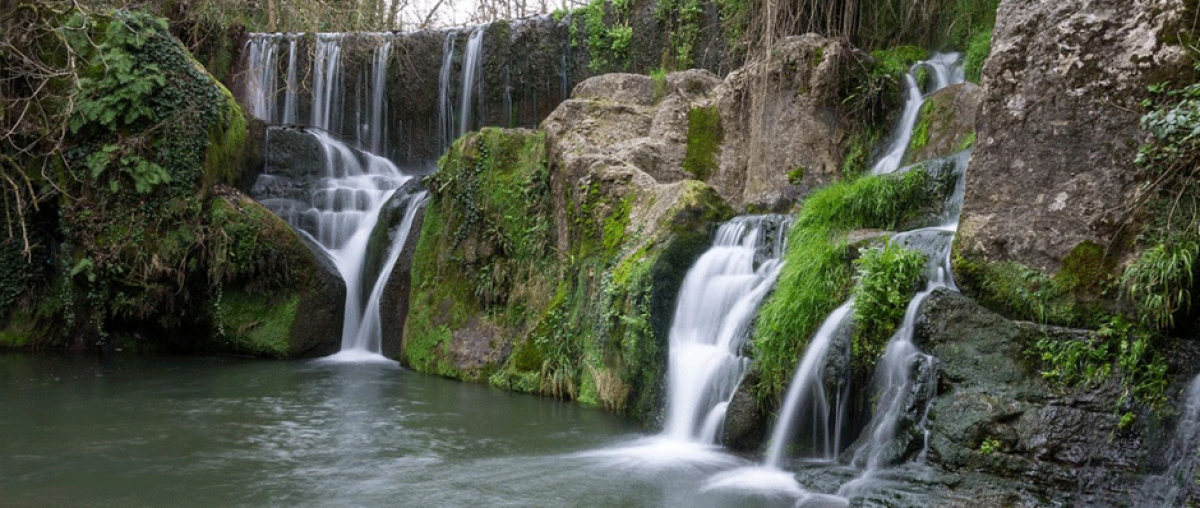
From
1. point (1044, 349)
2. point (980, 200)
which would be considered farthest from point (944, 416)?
point (980, 200)

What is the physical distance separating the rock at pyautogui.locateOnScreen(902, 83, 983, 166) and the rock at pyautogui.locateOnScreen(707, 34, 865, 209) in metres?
1.00

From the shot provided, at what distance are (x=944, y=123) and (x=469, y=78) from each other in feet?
34.8

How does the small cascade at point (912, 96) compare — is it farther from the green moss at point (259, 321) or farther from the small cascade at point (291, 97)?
the small cascade at point (291, 97)

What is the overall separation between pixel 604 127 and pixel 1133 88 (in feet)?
22.2

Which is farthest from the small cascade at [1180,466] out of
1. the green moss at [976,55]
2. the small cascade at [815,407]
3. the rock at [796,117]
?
the green moss at [976,55]

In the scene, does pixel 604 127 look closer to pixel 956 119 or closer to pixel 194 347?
pixel 956 119

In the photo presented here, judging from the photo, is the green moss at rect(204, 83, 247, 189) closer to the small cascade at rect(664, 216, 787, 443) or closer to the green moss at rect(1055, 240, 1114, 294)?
the small cascade at rect(664, 216, 787, 443)

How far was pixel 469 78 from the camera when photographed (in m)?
17.8

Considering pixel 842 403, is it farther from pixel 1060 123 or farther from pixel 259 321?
pixel 259 321

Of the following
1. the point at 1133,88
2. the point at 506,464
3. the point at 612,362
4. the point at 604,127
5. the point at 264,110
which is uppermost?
the point at 264,110

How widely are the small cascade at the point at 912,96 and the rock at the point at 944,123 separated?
0.14m

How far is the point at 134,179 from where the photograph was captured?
12.6 meters

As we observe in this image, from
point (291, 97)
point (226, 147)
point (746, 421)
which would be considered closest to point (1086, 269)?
point (746, 421)

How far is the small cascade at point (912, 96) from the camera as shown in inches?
390
